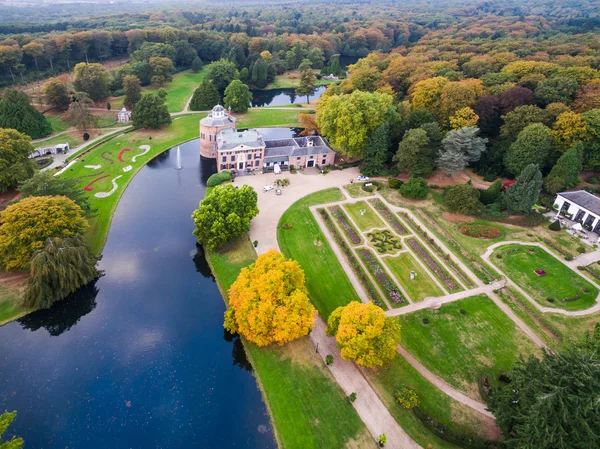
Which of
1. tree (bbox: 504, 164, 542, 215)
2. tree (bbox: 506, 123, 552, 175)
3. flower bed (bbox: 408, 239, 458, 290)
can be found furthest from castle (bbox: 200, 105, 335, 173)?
tree (bbox: 506, 123, 552, 175)

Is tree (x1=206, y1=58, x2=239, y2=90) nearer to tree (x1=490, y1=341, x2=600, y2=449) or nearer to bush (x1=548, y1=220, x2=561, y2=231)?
bush (x1=548, y1=220, x2=561, y2=231)

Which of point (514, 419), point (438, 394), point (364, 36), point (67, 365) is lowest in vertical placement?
point (67, 365)

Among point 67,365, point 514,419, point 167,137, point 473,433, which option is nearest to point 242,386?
point 67,365

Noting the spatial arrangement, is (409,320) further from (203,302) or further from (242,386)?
(203,302)

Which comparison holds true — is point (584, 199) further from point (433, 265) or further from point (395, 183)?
point (433, 265)

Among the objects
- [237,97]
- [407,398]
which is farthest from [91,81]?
[407,398]

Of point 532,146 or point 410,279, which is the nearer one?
point 410,279

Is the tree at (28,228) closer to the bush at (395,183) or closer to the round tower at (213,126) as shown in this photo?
the round tower at (213,126)
